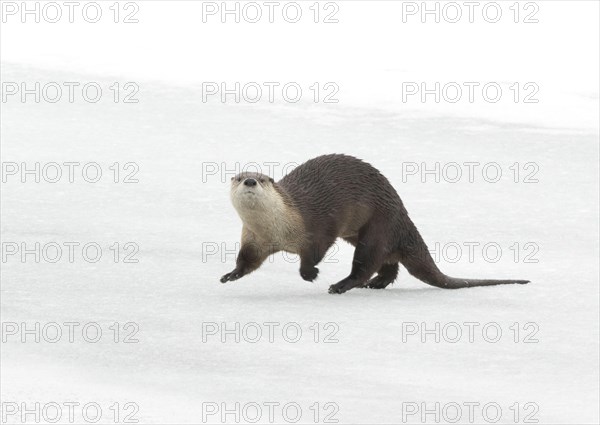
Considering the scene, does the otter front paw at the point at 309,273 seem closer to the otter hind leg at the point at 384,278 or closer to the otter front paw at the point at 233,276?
the otter front paw at the point at 233,276

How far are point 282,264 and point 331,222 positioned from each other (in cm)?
99

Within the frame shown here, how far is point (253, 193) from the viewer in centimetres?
595

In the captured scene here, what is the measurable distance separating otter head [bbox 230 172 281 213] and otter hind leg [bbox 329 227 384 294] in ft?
1.89

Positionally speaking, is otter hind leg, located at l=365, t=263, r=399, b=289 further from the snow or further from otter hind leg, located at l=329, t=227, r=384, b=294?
otter hind leg, located at l=329, t=227, r=384, b=294

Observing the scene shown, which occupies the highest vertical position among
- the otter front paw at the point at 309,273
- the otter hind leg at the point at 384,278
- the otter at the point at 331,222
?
the otter at the point at 331,222

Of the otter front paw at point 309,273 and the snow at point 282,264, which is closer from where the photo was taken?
the snow at point 282,264

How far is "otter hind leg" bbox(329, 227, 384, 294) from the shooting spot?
638 cm

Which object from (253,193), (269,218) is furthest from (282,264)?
(253,193)

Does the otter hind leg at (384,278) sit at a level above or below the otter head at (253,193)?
below

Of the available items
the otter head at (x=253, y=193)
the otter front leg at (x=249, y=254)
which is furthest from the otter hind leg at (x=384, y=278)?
the otter head at (x=253, y=193)

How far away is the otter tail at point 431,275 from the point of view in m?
6.61

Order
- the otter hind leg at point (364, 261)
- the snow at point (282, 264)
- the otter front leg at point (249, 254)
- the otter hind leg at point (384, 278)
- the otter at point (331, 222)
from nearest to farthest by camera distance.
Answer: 1. the snow at point (282, 264)
2. the otter at point (331, 222)
3. the otter front leg at point (249, 254)
4. the otter hind leg at point (364, 261)
5. the otter hind leg at point (384, 278)

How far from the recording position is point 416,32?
623 inches

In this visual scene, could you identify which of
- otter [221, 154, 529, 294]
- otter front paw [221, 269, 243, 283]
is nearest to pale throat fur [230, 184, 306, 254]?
otter [221, 154, 529, 294]
